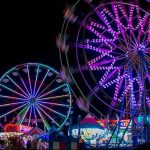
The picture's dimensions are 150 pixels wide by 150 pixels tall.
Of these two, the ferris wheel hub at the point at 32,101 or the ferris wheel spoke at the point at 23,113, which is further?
the ferris wheel hub at the point at 32,101

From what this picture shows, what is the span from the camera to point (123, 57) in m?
22.6

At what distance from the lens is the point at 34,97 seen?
3672 centimetres

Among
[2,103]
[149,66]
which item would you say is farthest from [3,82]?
[149,66]

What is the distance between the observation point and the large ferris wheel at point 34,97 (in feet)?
120

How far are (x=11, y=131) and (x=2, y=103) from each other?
4.43 metres

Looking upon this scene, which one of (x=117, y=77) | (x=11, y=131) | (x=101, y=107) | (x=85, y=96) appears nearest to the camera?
(x=85, y=96)

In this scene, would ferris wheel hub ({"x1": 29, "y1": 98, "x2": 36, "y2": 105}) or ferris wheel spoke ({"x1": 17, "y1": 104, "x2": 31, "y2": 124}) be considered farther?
Answer: ferris wheel hub ({"x1": 29, "y1": 98, "x2": 36, "y2": 105})

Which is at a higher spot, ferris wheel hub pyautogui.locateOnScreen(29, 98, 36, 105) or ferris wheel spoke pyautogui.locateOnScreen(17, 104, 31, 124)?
ferris wheel hub pyautogui.locateOnScreen(29, 98, 36, 105)

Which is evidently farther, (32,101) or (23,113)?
(23,113)

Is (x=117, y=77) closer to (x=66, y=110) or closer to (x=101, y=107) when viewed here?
(x=66, y=110)

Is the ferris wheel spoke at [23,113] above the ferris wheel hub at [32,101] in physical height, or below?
below

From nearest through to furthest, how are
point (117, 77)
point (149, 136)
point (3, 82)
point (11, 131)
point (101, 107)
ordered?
point (149, 136) < point (117, 77) < point (11, 131) < point (3, 82) < point (101, 107)

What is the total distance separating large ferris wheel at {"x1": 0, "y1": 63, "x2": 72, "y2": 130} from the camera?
36.5m

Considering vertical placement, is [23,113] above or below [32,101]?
below
